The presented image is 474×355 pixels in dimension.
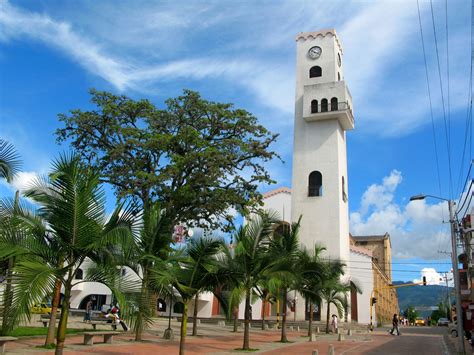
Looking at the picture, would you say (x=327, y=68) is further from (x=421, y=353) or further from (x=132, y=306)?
(x=132, y=306)

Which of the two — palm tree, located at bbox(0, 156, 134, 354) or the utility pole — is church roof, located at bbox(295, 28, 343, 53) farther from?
palm tree, located at bbox(0, 156, 134, 354)

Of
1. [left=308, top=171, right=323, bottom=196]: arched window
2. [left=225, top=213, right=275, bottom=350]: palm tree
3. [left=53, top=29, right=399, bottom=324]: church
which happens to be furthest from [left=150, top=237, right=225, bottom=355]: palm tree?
[left=308, top=171, right=323, bottom=196]: arched window

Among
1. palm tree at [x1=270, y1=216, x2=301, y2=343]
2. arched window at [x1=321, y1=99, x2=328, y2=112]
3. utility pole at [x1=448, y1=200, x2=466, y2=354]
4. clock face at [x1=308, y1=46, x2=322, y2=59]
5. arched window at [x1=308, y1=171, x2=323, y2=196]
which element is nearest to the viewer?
palm tree at [x1=270, y1=216, x2=301, y2=343]

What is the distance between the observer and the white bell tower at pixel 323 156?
41.1 meters

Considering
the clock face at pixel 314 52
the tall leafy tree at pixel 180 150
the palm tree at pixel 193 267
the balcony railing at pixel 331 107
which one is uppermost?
the clock face at pixel 314 52

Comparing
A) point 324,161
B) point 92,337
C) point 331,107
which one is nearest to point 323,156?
point 324,161

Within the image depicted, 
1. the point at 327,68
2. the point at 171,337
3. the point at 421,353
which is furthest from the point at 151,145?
the point at 327,68

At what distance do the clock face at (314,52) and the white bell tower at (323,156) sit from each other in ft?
1.35

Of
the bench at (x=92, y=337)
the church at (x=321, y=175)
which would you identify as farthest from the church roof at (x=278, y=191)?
the bench at (x=92, y=337)

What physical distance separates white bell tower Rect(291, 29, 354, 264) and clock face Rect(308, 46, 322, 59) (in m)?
0.41

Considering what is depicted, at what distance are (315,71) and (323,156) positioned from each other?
8.87m

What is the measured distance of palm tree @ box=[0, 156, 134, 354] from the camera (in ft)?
Answer: 31.3

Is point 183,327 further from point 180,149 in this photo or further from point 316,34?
point 316,34

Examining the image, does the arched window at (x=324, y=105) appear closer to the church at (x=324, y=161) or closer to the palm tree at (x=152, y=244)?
the church at (x=324, y=161)
